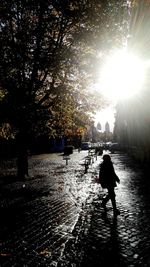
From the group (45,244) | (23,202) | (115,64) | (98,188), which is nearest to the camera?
(45,244)

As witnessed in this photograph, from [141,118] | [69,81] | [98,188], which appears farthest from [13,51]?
[141,118]

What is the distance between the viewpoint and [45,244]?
7539mm

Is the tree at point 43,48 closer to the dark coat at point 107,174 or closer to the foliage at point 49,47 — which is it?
the foliage at point 49,47

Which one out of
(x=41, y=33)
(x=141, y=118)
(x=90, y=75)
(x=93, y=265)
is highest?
(x=41, y=33)

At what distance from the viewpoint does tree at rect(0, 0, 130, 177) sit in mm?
17781

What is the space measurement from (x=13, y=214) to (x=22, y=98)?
10.1m

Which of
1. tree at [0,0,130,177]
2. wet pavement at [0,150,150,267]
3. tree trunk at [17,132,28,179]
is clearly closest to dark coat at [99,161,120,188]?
wet pavement at [0,150,150,267]

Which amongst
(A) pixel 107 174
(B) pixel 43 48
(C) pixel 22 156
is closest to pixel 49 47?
(B) pixel 43 48

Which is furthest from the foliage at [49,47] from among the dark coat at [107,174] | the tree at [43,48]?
the dark coat at [107,174]

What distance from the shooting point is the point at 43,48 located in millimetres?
19266

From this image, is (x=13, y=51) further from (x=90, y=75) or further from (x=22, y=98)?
(x=90, y=75)

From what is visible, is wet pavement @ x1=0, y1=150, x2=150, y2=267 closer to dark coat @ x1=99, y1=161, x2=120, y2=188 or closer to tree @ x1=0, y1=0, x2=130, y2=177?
dark coat @ x1=99, y1=161, x2=120, y2=188

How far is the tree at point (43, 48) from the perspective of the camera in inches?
700

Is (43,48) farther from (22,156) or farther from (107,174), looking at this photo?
(107,174)
